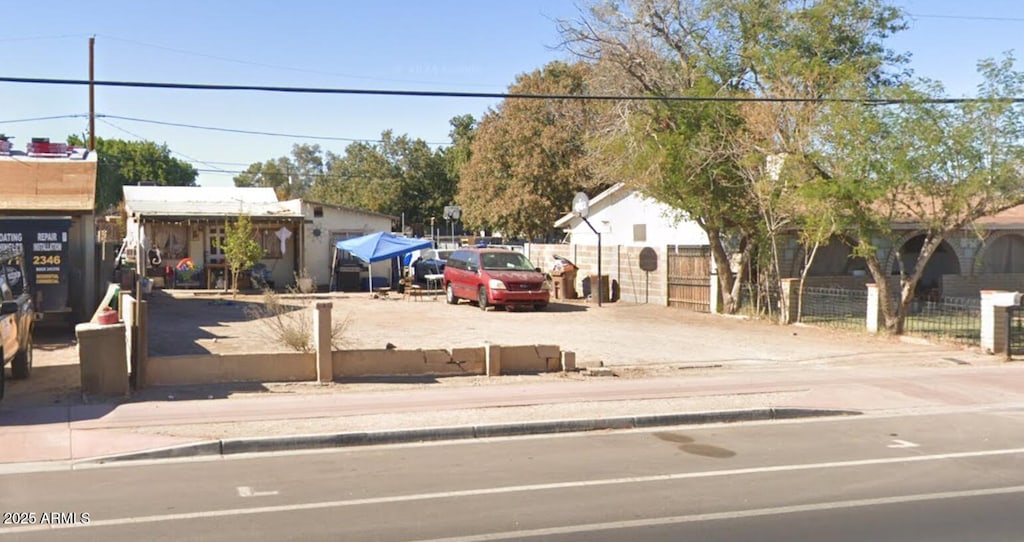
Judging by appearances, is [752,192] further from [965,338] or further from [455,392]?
[455,392]

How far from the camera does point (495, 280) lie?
24.9m

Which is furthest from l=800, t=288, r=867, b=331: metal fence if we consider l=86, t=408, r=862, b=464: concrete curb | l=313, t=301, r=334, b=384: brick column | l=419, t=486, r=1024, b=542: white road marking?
l=419, t=486, r=1024, b=542: white road marking

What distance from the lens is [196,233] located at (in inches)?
1265

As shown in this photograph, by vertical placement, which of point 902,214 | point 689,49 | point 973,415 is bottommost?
point 973,415

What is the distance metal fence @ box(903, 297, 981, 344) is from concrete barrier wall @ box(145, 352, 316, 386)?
13570mm

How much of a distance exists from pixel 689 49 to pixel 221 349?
14812 mm

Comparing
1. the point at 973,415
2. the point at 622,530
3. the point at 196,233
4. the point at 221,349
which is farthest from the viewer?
the point at 196,233

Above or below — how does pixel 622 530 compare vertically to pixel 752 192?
below

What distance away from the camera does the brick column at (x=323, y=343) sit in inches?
515

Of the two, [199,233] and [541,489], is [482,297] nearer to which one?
[199,233]

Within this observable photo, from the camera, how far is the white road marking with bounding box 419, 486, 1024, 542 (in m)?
6.57

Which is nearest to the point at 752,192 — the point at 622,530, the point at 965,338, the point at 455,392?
the point at 965,338

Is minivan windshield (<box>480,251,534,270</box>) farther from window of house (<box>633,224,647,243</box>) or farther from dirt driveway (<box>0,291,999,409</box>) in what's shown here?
window of house (<box>633,224,647,243</box>)

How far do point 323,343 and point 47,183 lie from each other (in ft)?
32.4
